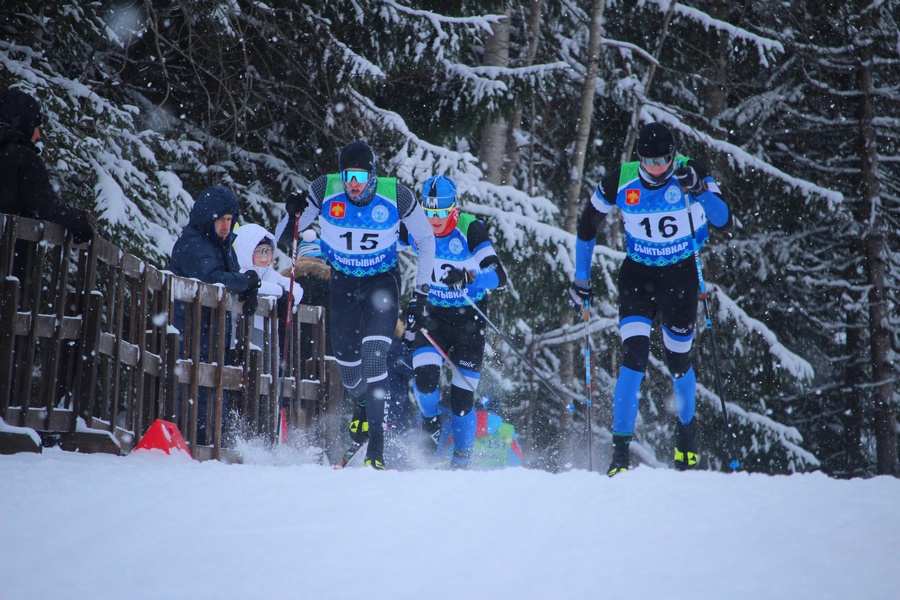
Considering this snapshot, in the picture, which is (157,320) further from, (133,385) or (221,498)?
(221,498)

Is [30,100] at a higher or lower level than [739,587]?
higher

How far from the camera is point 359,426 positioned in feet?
25.2

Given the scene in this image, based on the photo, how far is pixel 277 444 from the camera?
8312mm

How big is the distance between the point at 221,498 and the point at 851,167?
718 inches

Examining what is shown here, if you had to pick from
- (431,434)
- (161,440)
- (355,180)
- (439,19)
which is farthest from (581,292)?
(439,19)

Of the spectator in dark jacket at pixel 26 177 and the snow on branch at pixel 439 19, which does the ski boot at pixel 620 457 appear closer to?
the spectator in dark jacket at pixel 26 177

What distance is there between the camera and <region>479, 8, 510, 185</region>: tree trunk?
15.4 meters

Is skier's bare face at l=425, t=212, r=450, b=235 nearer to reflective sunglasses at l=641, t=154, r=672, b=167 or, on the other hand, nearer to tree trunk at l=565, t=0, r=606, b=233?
reflective sunglasses at l=641, t=154, r=672, b=167

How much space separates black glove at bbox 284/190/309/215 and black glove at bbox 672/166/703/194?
8.90ft

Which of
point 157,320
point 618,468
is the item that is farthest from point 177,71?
point 618,468

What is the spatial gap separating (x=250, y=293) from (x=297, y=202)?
1162 mm

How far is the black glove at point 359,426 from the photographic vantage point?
758 cm

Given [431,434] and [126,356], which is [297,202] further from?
[431,434]

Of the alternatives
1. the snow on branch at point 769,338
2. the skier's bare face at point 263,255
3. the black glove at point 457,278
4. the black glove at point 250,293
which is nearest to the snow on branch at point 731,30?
the snow on branch at point 769,338
